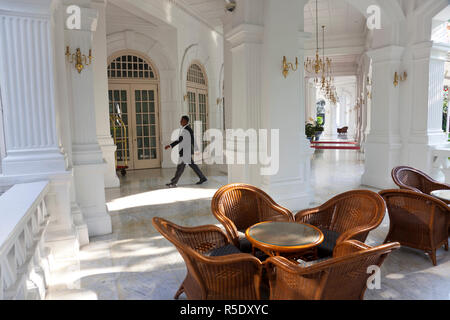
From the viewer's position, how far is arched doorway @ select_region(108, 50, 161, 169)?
9578 mm

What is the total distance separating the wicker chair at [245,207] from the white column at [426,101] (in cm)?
447

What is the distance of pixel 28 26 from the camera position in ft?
10.4

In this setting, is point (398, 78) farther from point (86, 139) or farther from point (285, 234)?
point (86, 139)

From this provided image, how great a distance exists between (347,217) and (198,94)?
8.80 metres

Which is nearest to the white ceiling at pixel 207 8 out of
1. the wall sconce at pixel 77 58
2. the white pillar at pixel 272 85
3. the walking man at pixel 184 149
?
the walking man at pixel 184 149

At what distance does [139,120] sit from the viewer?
995 centimetres

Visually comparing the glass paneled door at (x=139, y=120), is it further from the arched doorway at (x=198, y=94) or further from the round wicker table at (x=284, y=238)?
the round wicker table at (x=284, y=238)

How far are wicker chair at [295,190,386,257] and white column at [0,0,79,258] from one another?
248 cm

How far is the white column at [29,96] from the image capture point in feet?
10.2

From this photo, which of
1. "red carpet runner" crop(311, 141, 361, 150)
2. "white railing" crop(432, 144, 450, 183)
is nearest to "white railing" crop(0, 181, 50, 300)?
"white railing" crop(432, 144, 450, 183)

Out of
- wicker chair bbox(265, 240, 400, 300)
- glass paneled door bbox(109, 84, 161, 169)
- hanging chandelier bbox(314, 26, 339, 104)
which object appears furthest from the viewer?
hanging chandelier bbox(314, 26, 339, 104)

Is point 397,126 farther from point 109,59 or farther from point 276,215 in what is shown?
point 109,59

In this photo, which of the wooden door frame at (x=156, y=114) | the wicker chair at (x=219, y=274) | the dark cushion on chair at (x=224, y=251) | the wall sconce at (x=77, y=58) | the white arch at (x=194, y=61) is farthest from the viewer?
the white arch at (x=194, y=61)

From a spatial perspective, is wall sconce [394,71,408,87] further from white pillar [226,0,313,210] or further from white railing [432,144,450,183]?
white pillar [226,0,313,210]
